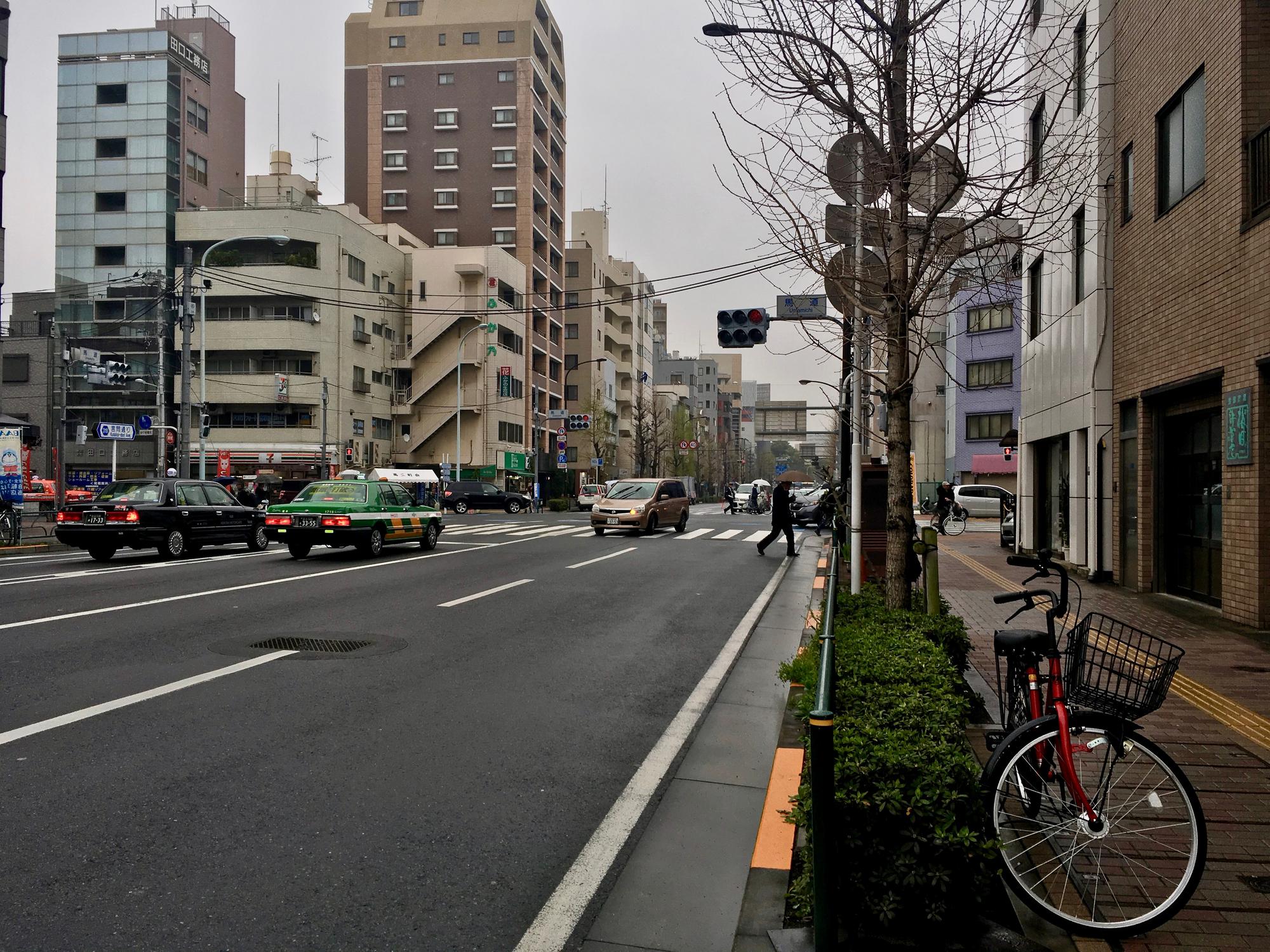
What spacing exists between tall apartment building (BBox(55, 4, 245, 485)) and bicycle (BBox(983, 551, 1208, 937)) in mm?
65640

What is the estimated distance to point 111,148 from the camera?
6456 centimetres

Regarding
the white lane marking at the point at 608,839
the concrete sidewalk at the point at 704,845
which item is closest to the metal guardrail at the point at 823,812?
the concrete sidewalk at the point at 704,845

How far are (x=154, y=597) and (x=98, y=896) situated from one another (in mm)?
9808

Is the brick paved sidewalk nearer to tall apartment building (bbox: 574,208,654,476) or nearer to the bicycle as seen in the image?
the bicycle

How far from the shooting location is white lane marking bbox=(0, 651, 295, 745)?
5928 millimetres

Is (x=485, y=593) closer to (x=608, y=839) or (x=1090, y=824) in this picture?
(x=608, y=839)

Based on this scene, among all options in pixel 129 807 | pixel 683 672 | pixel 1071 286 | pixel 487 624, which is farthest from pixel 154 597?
pixel 1071 286

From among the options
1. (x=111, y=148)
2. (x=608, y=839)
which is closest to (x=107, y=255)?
(x=111, y=148)

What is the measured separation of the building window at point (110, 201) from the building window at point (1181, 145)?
65.6 meters

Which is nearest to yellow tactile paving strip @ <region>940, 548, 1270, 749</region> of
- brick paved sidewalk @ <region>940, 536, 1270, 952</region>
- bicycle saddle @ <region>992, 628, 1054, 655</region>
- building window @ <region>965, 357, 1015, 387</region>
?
brick paved sidewalk @ <region>940, 536, 1270, 952</region>

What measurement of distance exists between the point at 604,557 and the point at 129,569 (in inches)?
344

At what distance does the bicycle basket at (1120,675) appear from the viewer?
3559 mm

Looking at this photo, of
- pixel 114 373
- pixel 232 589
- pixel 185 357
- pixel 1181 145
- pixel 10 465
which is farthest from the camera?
pixel 114 373

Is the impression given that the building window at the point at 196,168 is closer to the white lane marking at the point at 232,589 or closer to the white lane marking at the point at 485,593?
the white lane marking at the point at 232,589
